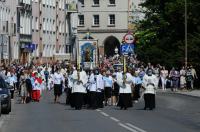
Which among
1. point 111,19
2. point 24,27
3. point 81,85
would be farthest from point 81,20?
point 81,85

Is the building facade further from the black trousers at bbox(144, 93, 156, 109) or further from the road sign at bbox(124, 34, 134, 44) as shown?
the black trousers at bbox(144, 93, 156, 109)

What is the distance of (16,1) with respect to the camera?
84375 millimetres

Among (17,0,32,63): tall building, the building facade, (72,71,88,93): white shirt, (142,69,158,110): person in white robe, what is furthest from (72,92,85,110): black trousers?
the building facade

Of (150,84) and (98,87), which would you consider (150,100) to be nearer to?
(150,84)

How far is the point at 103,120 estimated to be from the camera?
27016mm

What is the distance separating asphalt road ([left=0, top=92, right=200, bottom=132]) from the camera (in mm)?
23188

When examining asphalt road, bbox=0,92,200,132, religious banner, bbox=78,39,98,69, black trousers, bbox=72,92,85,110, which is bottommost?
asphalt road, bbox=0,92,200,132

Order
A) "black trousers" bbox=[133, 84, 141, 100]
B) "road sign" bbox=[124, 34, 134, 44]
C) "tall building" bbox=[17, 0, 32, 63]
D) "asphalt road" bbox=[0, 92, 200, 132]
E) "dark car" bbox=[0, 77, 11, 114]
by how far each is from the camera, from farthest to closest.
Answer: "tall building" bbox=[17, 0, 32, 63] → "road sign" bbox=[124, 34, 134, 44] → "black trousers" bbox=[133, 84, 141, 100] → "dark car" bbox=[0, 77, 11, 114] → "asphalt road" bbox=[0, 92, 200, 132]

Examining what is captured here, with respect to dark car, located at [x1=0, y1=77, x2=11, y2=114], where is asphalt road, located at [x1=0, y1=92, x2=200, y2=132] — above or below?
below

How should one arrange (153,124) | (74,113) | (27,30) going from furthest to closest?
(27,30) → (74,113) → (153,124)

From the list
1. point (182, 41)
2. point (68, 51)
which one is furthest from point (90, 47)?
point (68, 51)

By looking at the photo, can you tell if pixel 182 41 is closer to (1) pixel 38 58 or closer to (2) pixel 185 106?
(2) pixel 185 106

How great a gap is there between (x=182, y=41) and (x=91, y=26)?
80332 mm

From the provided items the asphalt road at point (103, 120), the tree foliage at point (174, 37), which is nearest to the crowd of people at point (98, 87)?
the asphalt road at point (103, 120)
